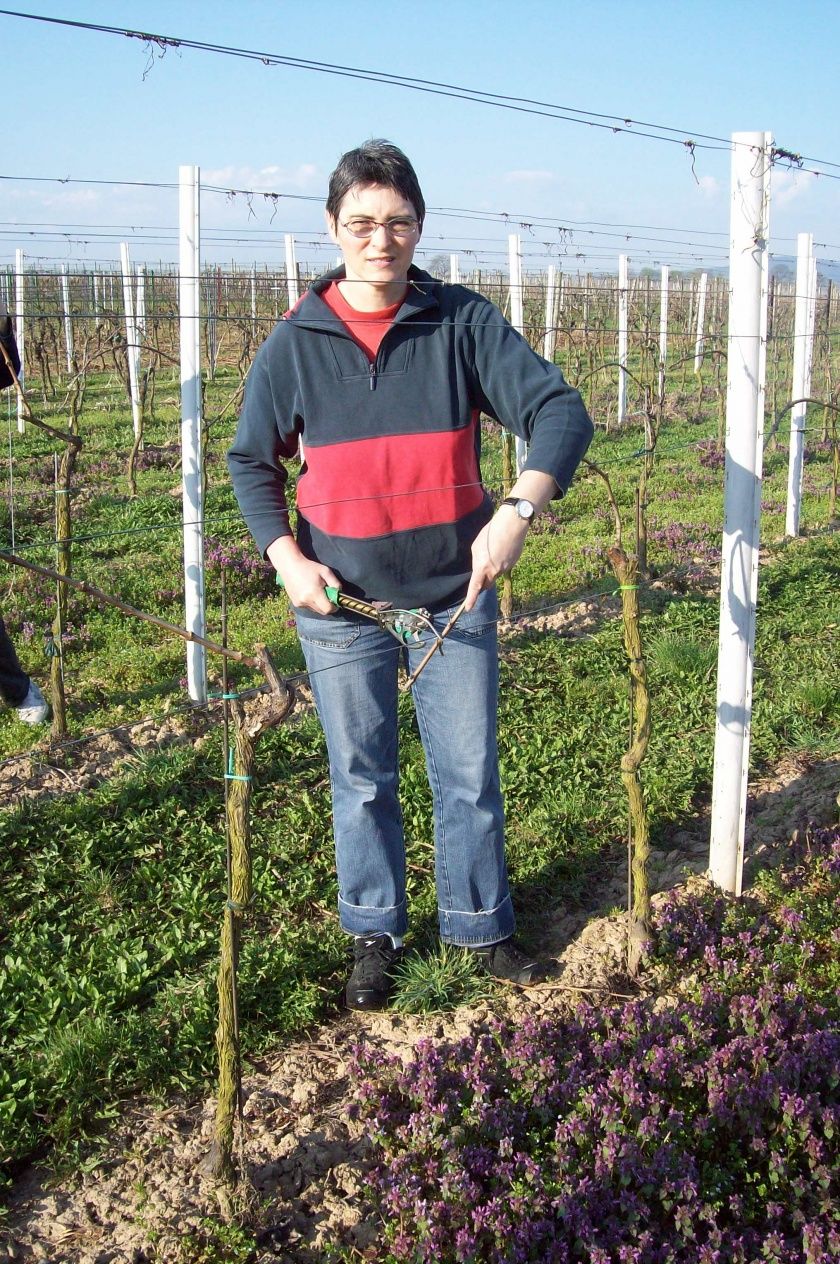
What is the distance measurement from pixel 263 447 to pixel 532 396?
0.69 meters

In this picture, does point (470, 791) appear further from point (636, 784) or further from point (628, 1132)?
point (628, 1132)

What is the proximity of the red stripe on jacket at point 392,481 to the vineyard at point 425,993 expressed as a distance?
1.91ft

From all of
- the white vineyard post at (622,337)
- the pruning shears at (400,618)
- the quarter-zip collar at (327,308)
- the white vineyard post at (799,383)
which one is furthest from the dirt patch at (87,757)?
the white vineyard post at (622,337)

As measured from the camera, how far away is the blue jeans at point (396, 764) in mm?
2766

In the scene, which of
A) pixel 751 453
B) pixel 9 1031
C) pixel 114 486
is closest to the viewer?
pixel 9 1031

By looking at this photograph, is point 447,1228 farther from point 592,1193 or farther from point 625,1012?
point 625,1012

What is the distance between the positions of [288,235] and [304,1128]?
1515 centimetres

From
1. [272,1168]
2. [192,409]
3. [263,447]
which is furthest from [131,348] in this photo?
[272,1168]

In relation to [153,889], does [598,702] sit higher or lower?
higher

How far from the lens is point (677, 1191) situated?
2207 millimetres

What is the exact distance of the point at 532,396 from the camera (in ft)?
8.39

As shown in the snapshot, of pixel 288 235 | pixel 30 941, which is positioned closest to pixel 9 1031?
pixel 30 941

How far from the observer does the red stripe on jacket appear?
2.60 m

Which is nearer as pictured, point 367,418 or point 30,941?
point 367,418
